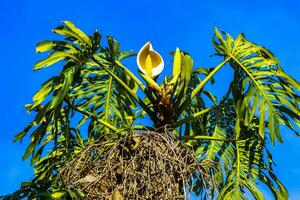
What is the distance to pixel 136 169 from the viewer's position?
20.4 ft

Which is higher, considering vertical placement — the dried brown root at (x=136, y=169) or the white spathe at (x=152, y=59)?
the white spathe at (x=152, y=59)

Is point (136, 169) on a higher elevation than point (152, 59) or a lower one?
lower

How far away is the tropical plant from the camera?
646cm

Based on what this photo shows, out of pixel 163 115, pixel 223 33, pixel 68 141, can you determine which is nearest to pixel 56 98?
pixel 163 115

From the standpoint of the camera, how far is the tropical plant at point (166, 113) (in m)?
6.46

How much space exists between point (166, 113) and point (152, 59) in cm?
67

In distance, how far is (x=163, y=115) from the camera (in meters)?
6.98

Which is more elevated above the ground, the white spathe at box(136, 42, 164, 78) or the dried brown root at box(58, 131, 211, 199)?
the white spathe at box(136, 42, 164, 78)

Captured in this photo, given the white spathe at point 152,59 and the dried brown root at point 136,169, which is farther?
the white spathe at point 152,59

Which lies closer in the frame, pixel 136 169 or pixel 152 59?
pixel 136 169

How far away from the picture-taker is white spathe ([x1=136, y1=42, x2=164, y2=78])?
7.30m

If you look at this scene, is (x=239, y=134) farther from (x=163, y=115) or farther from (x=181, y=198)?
(x=181, y=198)

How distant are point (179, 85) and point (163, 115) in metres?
0.32

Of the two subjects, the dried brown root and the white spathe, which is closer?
the dried brown root
